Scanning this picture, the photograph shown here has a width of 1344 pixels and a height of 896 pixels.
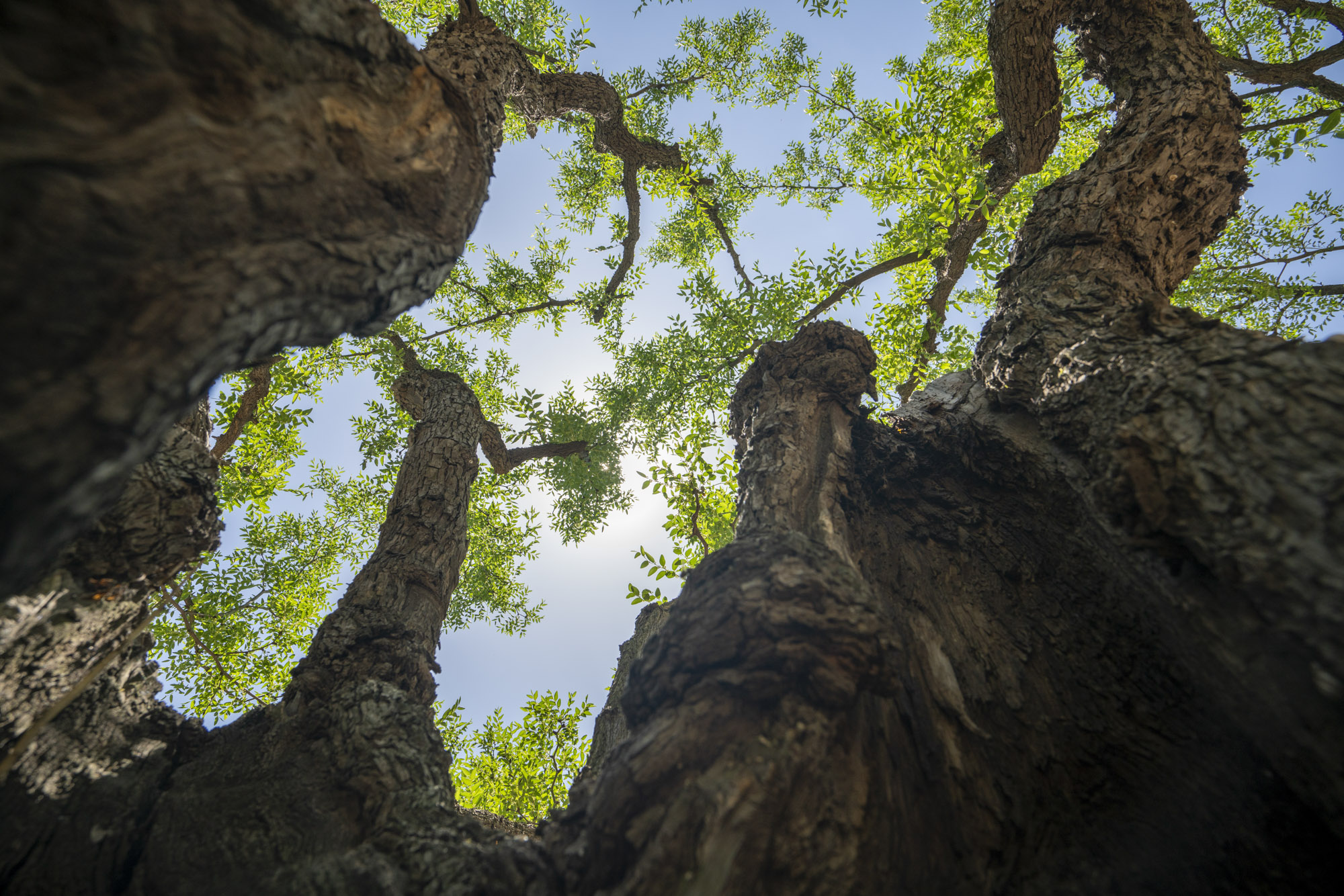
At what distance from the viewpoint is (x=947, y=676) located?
2.47 meters

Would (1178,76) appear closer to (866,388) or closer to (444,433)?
(866,388)

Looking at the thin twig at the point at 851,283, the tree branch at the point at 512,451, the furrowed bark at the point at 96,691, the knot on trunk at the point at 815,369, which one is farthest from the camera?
the tree branch at the point at 512,451

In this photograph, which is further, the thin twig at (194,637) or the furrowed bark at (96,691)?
the thin twig at (194,637)

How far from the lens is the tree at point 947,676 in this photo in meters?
1.63

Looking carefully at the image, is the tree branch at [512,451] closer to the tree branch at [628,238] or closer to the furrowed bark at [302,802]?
the tree branch at [628,238]

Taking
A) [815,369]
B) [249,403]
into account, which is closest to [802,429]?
[815,369]

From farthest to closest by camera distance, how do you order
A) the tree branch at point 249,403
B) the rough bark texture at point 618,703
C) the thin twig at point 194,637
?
1. the tree branch at point 249,403
2. the rough bark texture at point 618,703
3. the thin twig at point 194,637

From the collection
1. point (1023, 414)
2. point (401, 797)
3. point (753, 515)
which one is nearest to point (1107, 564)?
point (1023, 414)

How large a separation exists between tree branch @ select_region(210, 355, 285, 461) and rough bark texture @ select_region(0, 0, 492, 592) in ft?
15.4

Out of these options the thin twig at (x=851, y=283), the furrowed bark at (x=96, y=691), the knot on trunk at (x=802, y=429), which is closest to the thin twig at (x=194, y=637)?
the furrowed bark at (x=96, y=691)

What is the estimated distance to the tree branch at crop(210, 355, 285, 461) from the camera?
5527mm

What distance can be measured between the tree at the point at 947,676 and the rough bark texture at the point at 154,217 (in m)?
0.18

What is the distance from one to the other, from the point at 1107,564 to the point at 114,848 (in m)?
4.06

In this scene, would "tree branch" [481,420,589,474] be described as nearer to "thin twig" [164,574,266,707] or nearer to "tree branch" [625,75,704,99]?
"thin twig" [164,574,266,707]
